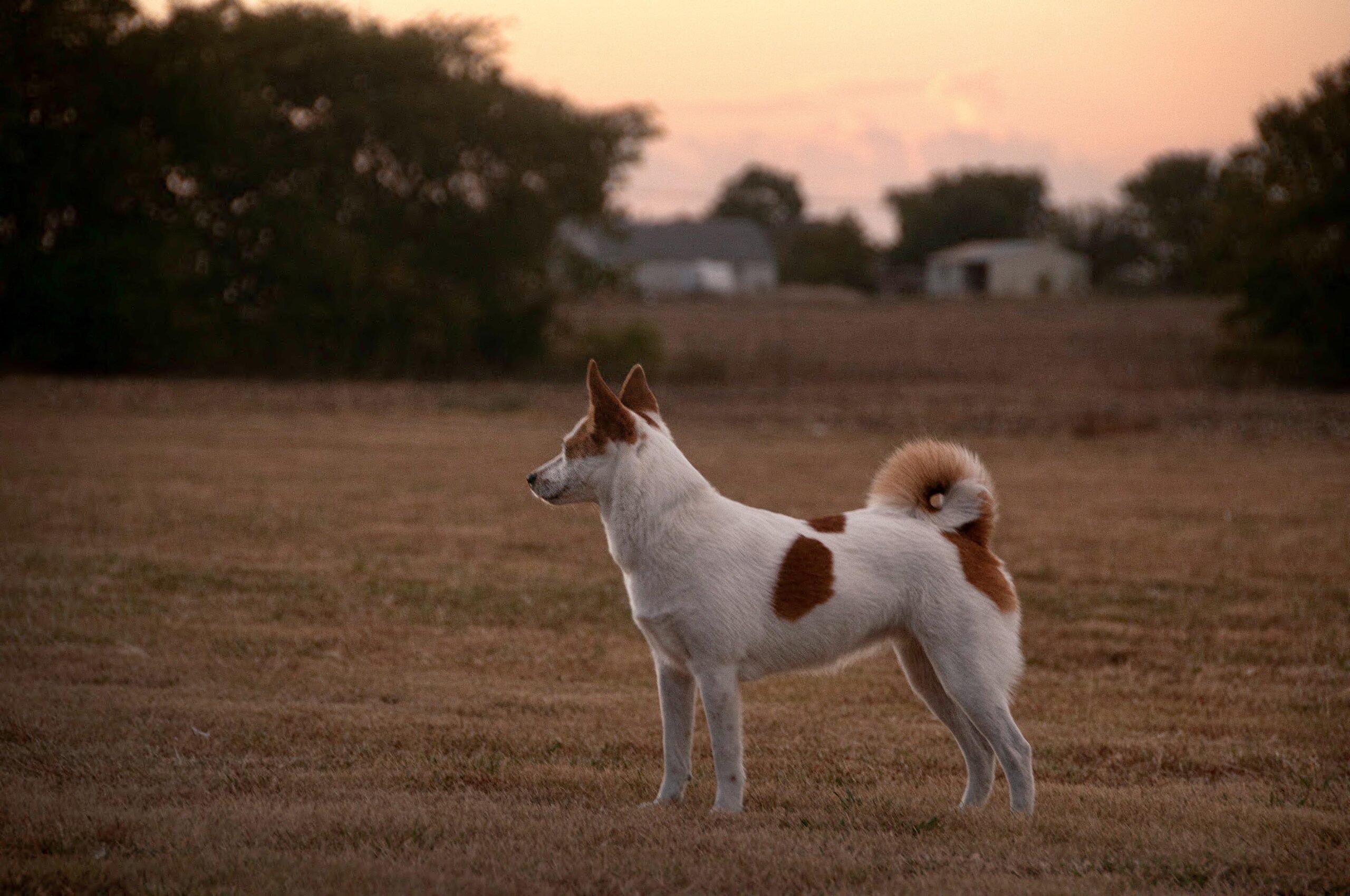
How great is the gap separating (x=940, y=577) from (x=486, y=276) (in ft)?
98.8

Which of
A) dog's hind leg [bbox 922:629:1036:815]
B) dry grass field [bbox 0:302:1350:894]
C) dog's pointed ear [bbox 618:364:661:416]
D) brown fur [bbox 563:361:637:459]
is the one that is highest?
dog's pointed ear [bbox 618:364:661:416]

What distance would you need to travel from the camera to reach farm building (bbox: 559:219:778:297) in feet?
309

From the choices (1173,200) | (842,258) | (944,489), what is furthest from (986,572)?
(1173,200)

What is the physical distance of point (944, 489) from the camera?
595 centimetres

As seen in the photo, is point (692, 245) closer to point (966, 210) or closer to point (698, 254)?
point (698, 254)

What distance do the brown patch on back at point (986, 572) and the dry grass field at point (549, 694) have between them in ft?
2.94

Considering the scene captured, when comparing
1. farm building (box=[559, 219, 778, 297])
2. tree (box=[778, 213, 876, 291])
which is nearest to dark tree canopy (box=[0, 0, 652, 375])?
tree (box=[778, 213, 876, 291])

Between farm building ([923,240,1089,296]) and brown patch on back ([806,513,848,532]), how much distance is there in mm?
75900

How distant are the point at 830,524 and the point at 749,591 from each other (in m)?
0.55

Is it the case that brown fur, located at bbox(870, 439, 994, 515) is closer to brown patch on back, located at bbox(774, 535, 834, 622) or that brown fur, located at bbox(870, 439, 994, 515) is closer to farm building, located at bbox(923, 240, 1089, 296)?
brown patch on back, located at bbox(774, 535, 834, 622)

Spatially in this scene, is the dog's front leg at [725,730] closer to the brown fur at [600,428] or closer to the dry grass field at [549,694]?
the dry grass field at [549,694]

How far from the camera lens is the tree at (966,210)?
92.7 meters

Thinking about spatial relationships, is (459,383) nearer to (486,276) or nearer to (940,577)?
(486,276)

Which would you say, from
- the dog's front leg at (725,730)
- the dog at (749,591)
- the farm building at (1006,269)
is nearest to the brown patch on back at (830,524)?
the dog at (749,591)
